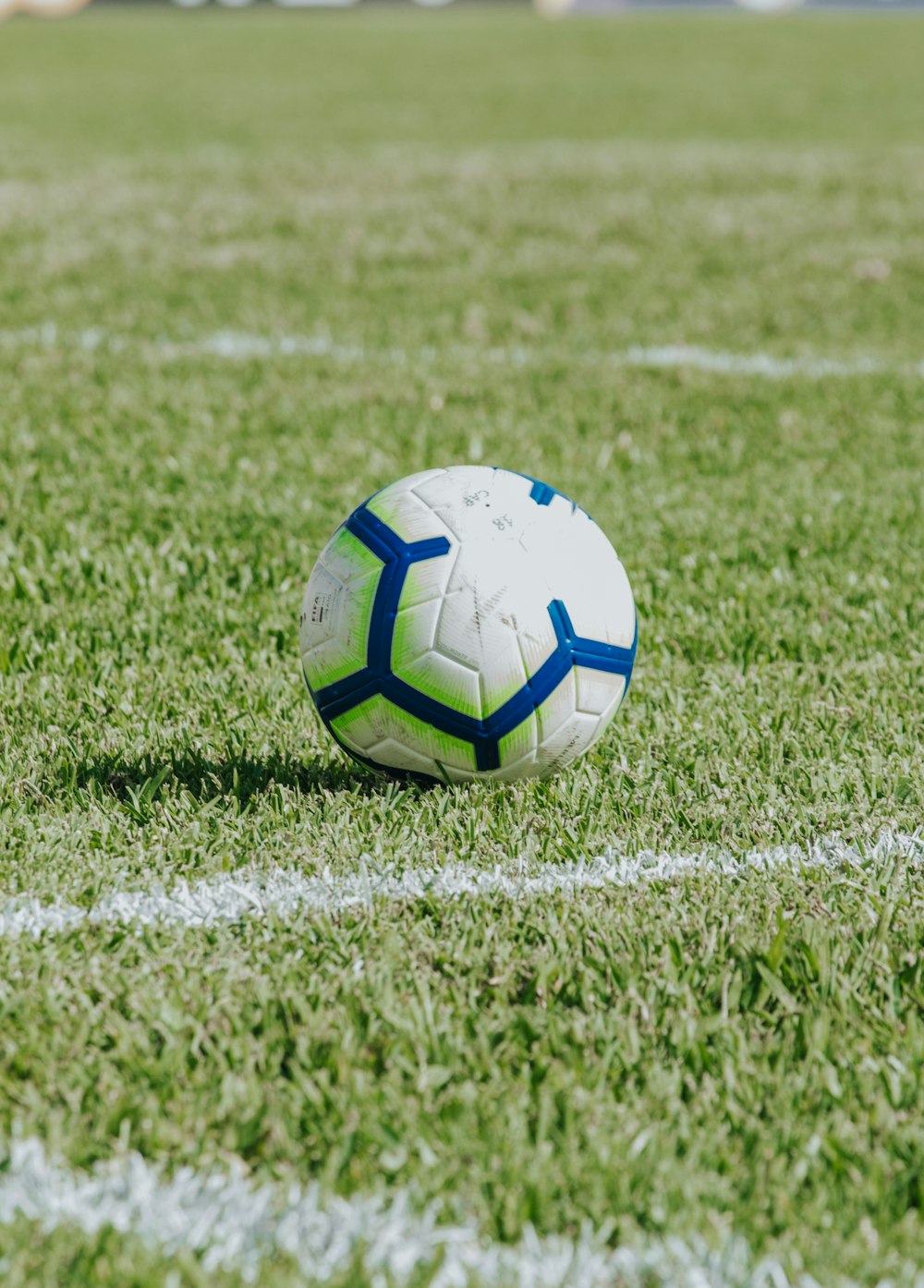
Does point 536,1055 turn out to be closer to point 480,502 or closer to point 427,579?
point 427,579

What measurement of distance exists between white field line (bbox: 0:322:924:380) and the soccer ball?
3.51 metres

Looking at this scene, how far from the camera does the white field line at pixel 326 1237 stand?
1.75m

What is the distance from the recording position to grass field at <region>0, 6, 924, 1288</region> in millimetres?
1874

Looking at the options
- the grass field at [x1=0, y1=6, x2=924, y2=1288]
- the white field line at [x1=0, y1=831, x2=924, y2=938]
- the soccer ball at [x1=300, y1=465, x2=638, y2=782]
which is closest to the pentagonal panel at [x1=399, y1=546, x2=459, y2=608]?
the soccer ball at [x1=300, y1=465, x2=638, y2=782]

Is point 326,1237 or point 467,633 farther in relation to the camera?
point 467,633

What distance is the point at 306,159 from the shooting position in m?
11.3

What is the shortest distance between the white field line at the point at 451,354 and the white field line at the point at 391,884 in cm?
384

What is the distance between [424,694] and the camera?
8.96ft

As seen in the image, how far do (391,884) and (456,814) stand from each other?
Result: 0.27 meters

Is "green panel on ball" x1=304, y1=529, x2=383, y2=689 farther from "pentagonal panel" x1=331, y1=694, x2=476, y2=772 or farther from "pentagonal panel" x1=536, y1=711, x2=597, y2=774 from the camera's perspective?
"pentagonal panel" x1=536, y1=711, x2=597, y2=774

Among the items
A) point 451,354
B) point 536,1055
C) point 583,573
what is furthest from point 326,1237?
point 451,354

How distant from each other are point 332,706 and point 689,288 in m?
5.43

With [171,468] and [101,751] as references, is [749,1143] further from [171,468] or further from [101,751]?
[171,468]

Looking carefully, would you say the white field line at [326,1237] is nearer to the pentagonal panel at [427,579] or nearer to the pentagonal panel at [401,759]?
the pentagonal panel at [401,759]
